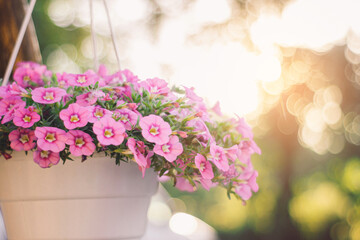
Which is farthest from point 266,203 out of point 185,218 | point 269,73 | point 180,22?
point 185,218

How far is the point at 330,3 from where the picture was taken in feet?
13.8

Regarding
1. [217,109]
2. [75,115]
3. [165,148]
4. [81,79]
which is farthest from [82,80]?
[217,109]

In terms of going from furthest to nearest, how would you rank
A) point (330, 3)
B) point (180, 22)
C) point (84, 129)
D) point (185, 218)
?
point (180, 22) → point (330, 3) → point (185, 218) → point (84, 129)

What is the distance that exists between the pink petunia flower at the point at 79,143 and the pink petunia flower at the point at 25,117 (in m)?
0.07

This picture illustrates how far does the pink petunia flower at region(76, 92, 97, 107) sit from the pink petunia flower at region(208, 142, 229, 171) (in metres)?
0.24

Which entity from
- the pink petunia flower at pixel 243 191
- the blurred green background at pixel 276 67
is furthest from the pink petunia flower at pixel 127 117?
the blurred green background at pixel 276 67

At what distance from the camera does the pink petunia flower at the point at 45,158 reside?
2.23 feet

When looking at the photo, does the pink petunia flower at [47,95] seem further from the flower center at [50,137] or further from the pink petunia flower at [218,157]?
the pink petunia flower at [218,157]

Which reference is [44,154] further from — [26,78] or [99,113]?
[26,78]

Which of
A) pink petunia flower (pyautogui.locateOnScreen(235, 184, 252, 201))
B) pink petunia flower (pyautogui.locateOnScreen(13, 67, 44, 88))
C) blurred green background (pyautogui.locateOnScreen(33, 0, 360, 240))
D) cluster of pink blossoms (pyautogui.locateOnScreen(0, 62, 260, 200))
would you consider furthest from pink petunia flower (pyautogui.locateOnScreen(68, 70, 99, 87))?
blurred green background (pyautogui.locateOnScreen(33, 0, 360, 240))

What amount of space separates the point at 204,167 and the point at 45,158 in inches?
11.3

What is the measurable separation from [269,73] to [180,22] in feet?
4.78

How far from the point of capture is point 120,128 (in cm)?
65

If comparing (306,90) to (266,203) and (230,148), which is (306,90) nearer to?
(266,203)
